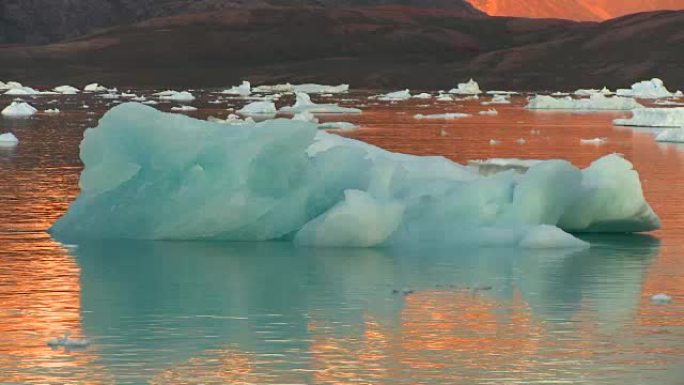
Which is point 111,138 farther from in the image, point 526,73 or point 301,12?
point 301,12

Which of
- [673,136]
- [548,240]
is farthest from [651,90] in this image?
[548,240]

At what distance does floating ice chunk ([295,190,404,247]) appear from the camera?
14852mm

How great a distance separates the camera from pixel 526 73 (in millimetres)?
90812

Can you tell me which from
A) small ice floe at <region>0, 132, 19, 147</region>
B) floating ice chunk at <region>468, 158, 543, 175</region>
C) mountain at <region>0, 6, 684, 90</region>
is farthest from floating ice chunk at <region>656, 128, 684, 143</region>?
mountain at <region>0, 6, 684, 90</region>

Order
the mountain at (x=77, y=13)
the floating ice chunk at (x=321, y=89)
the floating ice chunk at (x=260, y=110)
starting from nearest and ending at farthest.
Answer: the floating ice chunk at (x=260, y=110) < the floating ice chunk at (x=321, y=89) < the mountain at (x=77, y=13)

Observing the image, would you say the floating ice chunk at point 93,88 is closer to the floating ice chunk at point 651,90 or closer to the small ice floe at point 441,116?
the floating ice chunk at point 651,90

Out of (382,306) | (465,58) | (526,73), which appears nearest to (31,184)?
(382,306)

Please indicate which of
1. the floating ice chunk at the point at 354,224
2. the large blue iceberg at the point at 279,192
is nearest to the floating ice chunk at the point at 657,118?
the large blue iceberg at the point at 279,192

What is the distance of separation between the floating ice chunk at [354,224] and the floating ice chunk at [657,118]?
25.6 metres

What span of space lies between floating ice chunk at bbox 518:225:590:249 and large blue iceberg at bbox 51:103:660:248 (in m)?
0.01

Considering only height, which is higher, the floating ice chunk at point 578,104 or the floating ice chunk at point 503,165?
the floating ice chunk at point 503,165

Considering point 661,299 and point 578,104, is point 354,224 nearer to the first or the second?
point 661,299

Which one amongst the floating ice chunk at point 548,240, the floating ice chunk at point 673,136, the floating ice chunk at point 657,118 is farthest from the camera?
the floating ice chunk at point 657,118

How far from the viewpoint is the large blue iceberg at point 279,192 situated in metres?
15.4
